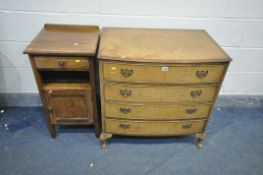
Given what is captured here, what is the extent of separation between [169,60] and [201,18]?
75 centimetres

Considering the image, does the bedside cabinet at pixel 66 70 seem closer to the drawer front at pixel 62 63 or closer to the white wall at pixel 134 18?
the drawer front at pixel 62 63

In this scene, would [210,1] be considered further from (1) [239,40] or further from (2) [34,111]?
(2) [34,111]

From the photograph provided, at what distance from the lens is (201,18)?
68.7 inches

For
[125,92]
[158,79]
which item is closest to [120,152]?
[125,92]

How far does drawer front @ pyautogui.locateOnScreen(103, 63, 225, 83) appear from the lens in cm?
128

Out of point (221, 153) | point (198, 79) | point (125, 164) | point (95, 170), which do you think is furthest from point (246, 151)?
point (95, 170)

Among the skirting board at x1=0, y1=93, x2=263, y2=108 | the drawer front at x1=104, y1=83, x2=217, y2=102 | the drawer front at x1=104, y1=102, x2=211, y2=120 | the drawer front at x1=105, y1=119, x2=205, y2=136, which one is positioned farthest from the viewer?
the skirting board at x1=0, y1=93, x2=263, y2=108

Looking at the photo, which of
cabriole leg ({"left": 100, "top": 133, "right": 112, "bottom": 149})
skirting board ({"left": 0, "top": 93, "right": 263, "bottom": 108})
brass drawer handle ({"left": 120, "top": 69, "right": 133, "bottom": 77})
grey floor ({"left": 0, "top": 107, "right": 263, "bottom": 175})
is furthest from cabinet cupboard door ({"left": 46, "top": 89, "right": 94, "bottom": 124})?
skirting board ({"left": 0, "top": 93, "right": 263, "bottom": 108})

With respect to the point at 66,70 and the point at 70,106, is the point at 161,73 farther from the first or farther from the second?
the point at 70,106

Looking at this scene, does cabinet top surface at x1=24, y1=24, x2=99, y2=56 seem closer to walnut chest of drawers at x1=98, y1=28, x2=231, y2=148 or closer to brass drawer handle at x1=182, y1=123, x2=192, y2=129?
walnut chest of drawers at x1=98, y1=28, x2=231, y2=148

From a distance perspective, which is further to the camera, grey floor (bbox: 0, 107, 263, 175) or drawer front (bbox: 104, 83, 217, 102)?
grey floor (bbox: 0, 107, 263, 175)

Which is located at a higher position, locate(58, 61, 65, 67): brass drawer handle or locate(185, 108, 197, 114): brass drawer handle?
locate(58, 61, 65, 67): brass drawer handle

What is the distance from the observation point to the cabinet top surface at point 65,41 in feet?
4.33

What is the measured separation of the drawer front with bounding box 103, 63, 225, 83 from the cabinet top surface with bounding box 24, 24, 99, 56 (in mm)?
193
